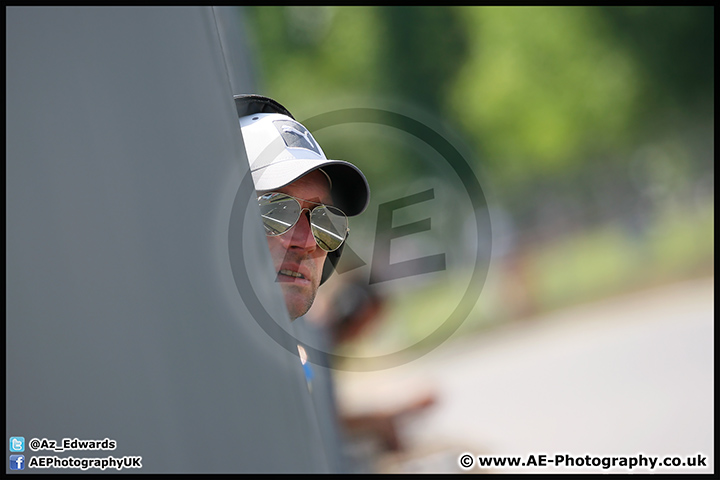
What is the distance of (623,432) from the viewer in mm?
4004

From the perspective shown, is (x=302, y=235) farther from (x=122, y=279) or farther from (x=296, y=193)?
(x=122, y=279)

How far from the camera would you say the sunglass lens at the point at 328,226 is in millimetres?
1480

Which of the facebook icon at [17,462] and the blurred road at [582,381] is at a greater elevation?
the blurred road at [582,381]

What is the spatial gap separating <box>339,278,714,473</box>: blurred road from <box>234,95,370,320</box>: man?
6.38ft

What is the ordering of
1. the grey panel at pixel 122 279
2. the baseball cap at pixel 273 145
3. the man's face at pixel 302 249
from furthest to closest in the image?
the man's face at pixel 302 249 < the baseball cap at pixel 273 145 < the grey panel at pixel 122 279

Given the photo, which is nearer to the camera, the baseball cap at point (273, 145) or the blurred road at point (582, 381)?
the baseball cap at point (273, 145)

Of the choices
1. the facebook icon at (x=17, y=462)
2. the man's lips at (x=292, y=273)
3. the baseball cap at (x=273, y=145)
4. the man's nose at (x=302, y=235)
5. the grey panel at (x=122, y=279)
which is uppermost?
the baseball cap at (x=273, y=145)

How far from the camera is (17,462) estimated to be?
0.35 meters

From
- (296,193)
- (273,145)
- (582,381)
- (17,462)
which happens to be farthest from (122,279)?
(582,381)

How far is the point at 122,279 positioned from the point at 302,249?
3.74 ft

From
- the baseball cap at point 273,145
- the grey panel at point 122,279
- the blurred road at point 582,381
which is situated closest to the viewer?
the grey panel at point 122,279

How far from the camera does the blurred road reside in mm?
4051

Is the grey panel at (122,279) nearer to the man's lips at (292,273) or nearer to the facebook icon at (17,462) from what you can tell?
the facebook icon at (17,462)

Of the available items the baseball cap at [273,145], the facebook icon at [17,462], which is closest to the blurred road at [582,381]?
the baseball cap at [273,145]
